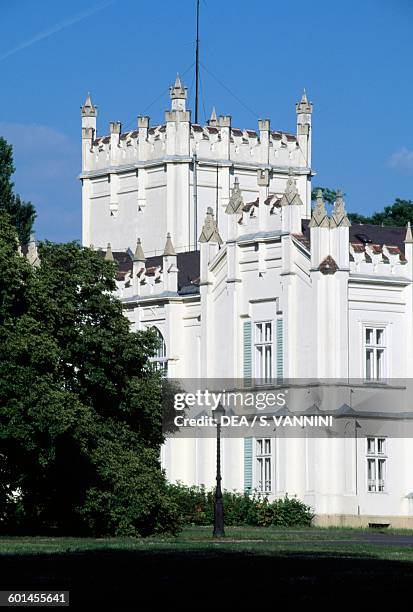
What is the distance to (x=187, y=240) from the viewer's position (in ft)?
282

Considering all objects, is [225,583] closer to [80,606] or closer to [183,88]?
[80,606]

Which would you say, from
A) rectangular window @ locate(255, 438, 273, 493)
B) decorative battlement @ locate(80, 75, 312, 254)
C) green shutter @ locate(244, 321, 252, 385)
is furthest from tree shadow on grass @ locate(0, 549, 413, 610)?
decorative battlement @ locate(80, 75, 312, 254)

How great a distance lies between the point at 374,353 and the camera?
69125 mm

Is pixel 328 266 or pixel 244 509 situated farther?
pixel 244 509

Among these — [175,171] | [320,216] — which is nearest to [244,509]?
[320,216]

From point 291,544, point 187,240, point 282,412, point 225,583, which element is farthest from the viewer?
point 187,240

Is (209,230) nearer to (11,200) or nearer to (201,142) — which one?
(201,142)

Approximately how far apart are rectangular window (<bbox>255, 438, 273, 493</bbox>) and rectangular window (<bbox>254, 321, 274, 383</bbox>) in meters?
2.52

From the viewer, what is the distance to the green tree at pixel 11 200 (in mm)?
102125

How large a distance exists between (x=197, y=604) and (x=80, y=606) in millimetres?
1865

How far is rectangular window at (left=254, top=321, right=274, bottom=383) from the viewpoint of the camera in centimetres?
7019

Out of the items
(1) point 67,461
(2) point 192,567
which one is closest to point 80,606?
(2) point 192,567

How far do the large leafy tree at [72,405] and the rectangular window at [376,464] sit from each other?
40.7ft

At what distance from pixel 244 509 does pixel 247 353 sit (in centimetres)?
687
